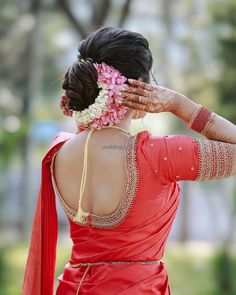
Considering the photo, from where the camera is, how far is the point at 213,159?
2426mm

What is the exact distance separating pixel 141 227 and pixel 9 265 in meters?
6.63

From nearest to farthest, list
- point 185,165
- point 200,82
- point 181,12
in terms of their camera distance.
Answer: point 185,165 < point 200,82 < point 181,12

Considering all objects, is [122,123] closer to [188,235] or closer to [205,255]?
[205,255]

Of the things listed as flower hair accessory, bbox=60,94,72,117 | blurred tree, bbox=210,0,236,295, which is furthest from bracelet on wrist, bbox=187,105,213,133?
blurred tree, bbox=210,0,236,295

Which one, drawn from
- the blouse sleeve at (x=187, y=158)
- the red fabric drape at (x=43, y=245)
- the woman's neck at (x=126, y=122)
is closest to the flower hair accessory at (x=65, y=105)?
the red fabric drape at (x=43, y=245)

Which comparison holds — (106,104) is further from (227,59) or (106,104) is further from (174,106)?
(227,59)

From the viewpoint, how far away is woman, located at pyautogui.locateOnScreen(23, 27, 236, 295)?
243cm

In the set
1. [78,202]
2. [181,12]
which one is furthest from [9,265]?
[181,12]

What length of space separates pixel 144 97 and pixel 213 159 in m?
0.27

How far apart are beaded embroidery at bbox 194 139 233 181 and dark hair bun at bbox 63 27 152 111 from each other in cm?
29

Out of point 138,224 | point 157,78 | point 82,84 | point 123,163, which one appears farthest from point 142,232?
point 157,78

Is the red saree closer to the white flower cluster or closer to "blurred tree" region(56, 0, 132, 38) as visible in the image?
the white flower cluster

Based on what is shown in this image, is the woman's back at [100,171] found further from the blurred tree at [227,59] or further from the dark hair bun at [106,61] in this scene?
the blurred tree at [227,59]

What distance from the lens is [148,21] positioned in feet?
56.5
